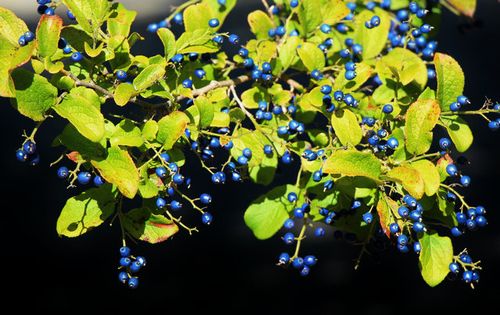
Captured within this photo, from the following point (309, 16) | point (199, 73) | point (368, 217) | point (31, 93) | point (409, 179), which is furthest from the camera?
point (309, 16)

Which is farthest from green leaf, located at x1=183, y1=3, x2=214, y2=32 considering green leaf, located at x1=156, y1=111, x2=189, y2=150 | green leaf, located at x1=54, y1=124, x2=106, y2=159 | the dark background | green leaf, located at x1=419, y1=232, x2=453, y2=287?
the dark background

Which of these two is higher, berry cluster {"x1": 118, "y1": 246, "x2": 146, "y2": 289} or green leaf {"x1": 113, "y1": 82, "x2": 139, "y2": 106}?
green leaf {"x1": 113, "y1": 82, "x2": 139, "y2": 106}

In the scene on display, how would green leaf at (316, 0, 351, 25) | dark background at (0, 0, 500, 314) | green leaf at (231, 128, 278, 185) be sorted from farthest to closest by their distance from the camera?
dark background at (0, 0, 500, 314)
green leaf at (316, 0, 351, 25)
green leaf at (231, 128, 278, 185)

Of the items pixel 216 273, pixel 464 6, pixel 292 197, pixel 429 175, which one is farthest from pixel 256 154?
pixel 216 273

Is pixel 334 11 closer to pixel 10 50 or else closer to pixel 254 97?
pixel 254 97

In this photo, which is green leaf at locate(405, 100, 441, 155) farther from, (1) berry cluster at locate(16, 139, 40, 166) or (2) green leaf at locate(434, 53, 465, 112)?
(1) berry cluster at locate(16, 139, 40, 166)

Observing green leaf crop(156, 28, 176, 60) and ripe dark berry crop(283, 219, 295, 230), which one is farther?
ripe dark berry crop(283, 219, 295, 230)

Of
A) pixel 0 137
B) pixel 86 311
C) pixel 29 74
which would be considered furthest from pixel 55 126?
pixel 29 74

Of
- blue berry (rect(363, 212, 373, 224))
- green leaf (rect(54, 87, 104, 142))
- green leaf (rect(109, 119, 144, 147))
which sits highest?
green leaf (rect(54, 87, 104, 142))
